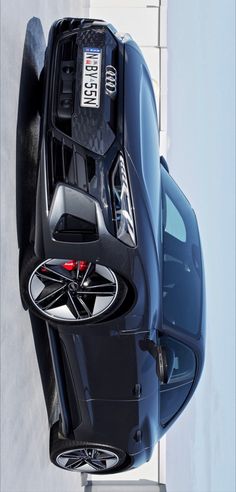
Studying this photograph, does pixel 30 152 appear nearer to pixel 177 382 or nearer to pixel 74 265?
pixel 74 265

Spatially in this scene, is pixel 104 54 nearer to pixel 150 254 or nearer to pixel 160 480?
pixel 150 254

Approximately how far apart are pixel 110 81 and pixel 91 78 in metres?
0.12

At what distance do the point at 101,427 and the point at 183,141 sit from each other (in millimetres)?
4788

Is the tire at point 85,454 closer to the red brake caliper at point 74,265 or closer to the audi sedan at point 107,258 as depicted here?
the audi sedan at point 107,258

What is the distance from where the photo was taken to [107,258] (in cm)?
427

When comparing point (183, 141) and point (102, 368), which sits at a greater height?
point (183, 141)

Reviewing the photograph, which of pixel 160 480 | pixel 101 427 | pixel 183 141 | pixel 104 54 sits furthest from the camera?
pixel 183 141

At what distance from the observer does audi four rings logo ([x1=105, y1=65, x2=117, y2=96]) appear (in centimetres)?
456

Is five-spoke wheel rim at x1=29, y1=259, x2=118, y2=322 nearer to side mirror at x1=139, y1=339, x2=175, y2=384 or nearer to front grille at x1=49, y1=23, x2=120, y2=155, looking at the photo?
side mirror at x1=139, y1=339, x2=175, y2=384

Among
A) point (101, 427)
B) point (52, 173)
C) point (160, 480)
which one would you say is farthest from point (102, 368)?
point (160, 480)

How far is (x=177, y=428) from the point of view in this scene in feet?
28.8

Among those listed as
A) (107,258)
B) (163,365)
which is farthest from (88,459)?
(107,258)

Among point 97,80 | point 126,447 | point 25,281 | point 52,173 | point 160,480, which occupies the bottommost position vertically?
point 160,480

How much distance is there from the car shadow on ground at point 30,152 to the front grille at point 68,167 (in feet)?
1.22
